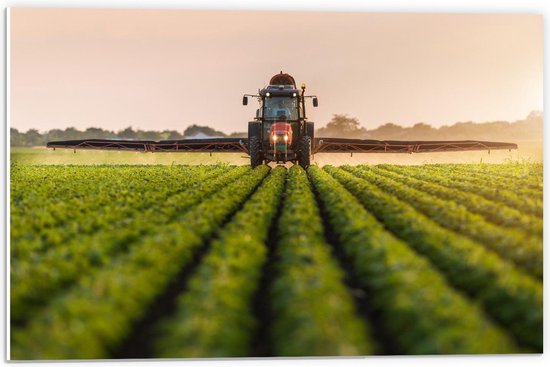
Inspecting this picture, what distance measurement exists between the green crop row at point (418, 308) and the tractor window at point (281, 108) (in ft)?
47.2

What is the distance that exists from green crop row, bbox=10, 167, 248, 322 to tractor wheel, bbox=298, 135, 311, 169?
1388 centimetres

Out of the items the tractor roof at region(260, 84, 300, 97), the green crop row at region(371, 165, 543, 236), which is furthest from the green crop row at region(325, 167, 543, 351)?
the tractor roof at region(260, 84, 300, 97)

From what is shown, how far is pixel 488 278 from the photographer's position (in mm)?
7070

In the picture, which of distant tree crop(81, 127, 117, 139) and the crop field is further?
distant tree crop(81, 127, 117, 139)

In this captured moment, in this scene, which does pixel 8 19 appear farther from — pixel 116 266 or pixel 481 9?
pixel 481 9

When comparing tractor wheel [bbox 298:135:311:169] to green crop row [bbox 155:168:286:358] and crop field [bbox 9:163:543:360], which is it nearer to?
crop field [bbox 9:163:543:360]

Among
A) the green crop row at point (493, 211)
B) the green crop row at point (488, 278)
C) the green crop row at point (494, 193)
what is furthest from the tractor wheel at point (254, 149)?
the green crop row at point (488, 278)

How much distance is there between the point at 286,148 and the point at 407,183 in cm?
663

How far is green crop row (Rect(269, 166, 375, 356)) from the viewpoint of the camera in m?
5.52

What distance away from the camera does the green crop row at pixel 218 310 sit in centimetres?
549

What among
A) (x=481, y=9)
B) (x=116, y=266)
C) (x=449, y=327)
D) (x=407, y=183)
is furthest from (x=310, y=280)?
(x=407, y=183)

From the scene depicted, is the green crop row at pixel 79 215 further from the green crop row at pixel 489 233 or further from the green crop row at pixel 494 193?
the green crop row at pixel 494 193

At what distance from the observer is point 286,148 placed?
22.6m

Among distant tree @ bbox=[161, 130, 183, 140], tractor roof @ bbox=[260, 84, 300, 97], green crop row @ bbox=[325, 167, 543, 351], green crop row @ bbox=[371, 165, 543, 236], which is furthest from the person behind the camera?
tractor roof @ bbox=[260, 84, 300, 97]
